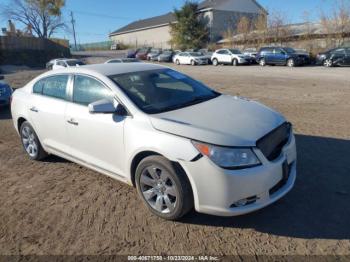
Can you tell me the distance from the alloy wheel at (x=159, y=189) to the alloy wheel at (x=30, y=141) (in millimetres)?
2452

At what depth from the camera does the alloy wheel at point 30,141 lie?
489cm

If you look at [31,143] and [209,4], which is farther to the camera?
[209,4]

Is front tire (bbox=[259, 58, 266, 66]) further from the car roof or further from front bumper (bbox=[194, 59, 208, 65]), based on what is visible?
the car roof

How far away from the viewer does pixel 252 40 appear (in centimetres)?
3859

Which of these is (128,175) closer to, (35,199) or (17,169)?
(35,199)

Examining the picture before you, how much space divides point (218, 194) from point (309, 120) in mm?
4989

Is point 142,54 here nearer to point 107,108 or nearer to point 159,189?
point 107,108

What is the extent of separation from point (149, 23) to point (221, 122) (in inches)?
2624

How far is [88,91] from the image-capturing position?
12.9 feet

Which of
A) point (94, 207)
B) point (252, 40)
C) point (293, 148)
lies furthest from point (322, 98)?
point (252, 40)

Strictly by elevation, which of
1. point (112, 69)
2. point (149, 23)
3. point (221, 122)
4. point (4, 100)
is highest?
point (149, 23)

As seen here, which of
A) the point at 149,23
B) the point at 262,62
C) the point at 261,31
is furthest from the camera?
the point at 149,23

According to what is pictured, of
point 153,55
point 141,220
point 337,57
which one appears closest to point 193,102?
point 141,220

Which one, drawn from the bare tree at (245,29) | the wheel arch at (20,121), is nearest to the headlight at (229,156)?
the wheel arch at (20,121)
